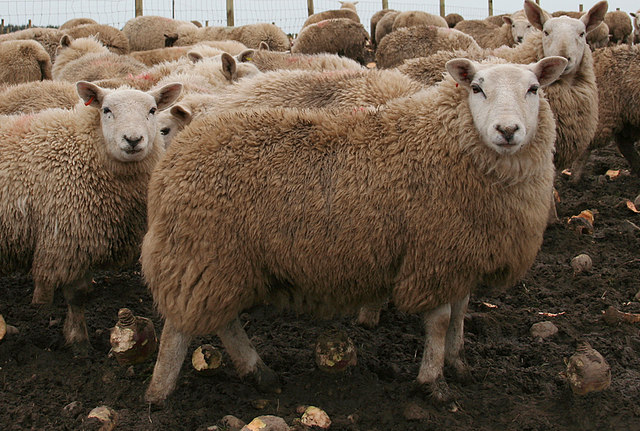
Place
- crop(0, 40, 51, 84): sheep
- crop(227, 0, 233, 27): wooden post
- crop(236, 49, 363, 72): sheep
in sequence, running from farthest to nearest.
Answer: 1. crop(227, 0, 233, 27): wooden post
2. crop(0, 40, 51, 84): sheep
3. crop(236, 49, 363, 72): sheep

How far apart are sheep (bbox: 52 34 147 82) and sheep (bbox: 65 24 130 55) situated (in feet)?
7.39

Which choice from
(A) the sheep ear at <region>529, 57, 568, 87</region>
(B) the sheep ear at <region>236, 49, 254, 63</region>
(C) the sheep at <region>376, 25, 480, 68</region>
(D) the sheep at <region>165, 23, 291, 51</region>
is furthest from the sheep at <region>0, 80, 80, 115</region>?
(D) the sheep at <region>165, 23, 291, 51</region>

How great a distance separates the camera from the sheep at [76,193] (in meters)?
3.59

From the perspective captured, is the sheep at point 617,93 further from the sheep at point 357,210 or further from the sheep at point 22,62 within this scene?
the sheep at point 22,62

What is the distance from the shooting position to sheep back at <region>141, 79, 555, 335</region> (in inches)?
118

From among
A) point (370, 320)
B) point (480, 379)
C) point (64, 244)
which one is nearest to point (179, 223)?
point (64, 244)

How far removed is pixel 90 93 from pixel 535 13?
3673 millimetres

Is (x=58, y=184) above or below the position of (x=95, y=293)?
above

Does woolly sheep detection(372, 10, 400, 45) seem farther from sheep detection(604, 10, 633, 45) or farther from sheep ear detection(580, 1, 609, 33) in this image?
sheep ear detection(580, 1, 609, 33)

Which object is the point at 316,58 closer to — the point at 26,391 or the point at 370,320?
the point at 370,320

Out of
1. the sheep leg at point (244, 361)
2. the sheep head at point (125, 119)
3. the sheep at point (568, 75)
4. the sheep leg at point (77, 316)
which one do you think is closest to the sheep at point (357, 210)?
the sheep leg at point (244, 361)

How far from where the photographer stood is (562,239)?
5.27 metres

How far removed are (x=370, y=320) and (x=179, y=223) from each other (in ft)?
4.93

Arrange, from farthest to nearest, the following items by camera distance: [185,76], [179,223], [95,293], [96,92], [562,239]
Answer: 1. [185,76]
2. [562,239]
3. [95,293]
4. [96,92]
5. [179,223]
